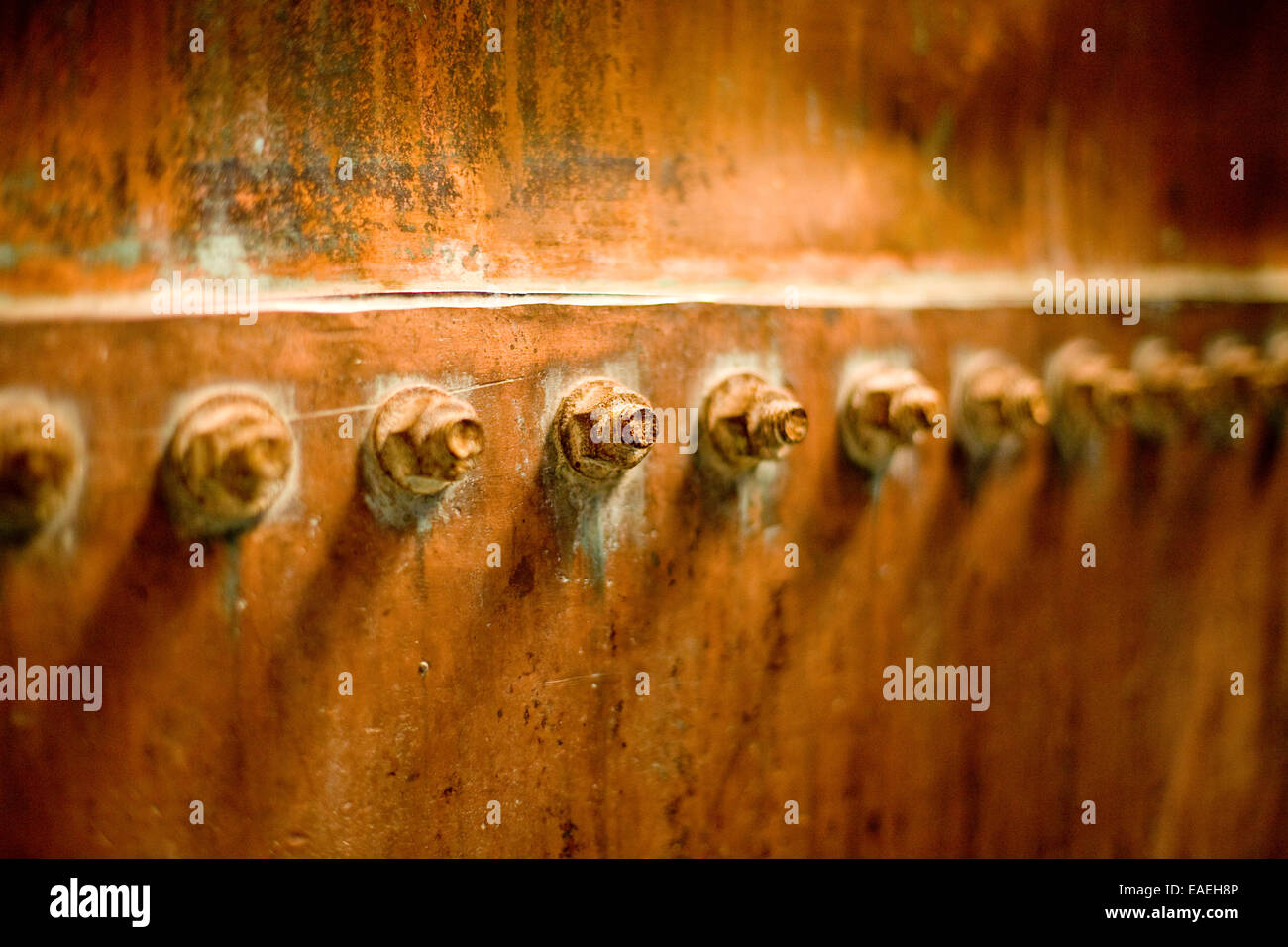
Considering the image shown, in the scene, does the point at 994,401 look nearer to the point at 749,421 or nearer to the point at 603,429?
the point at 749,421

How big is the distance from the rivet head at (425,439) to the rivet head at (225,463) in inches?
8.7

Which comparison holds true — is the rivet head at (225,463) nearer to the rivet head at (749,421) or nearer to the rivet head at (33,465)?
the rivet head at (33,465)

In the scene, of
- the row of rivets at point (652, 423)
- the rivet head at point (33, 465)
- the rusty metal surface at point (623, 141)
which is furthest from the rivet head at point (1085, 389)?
the rivet head at point (33, 465)

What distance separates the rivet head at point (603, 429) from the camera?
2.03 meters

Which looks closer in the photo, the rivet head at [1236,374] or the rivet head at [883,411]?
the rivet head at [883,411]

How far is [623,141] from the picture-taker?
2340 millimetres

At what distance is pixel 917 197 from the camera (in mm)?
2822

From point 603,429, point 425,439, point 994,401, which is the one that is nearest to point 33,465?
point 425,439

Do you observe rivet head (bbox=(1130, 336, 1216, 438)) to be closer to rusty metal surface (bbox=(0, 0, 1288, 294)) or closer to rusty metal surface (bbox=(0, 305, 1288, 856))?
rusty metal surface (bbox=(0, 305, 1288, 856))

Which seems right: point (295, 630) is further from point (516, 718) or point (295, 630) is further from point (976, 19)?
point (976, 19)

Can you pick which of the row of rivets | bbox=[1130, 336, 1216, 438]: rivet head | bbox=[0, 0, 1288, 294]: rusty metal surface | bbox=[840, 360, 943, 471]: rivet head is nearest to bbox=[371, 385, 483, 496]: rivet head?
the row of rivets

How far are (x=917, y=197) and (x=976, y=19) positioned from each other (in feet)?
2.18

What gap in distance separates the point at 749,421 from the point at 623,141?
34.6 inches

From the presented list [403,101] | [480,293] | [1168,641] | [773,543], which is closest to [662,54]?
[403,101]
